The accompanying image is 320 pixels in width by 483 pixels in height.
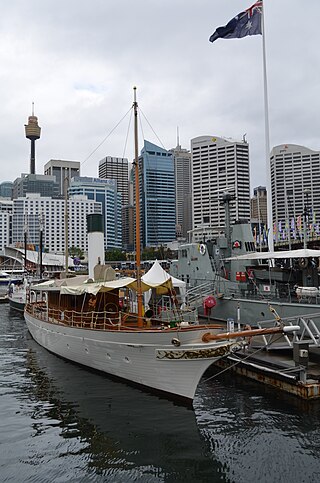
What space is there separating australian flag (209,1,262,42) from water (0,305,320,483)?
64.6ft

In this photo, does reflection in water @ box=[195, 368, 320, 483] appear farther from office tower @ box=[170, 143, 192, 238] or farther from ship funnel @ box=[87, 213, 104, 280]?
office tower @ box=[170, 143, 192, 238]

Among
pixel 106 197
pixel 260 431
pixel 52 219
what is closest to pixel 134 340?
pixel 260 431

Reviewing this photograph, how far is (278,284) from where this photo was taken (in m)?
23.0

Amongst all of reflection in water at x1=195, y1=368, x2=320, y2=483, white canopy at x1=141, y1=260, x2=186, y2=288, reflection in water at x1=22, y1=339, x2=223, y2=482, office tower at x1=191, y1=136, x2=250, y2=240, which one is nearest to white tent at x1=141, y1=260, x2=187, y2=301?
white canopy at x1=141, y1=260, x2=186, y2=288

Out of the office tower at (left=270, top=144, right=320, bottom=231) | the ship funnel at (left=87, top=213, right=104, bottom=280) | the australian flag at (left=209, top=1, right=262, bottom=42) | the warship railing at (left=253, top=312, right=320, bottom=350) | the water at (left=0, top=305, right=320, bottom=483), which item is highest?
the office tower at (left=270, top=144, right=320, bottom=231)

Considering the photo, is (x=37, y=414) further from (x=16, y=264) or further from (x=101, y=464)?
(x=16, y=264)

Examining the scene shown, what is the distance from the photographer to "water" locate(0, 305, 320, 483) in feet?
30.1

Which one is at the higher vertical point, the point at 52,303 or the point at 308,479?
the point at 52,303

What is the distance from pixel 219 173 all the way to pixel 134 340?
98147 mm

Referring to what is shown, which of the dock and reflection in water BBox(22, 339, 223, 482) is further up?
the dock

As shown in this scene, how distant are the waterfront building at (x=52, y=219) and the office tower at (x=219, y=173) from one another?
67.7m

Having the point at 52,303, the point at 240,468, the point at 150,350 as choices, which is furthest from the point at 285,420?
the point at 52,303

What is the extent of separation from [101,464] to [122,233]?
18726cm

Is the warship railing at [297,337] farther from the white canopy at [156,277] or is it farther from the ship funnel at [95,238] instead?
the ship funnel at [95,238]
